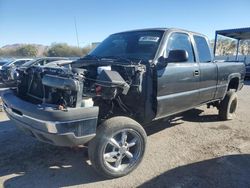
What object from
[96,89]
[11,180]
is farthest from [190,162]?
[11,180]

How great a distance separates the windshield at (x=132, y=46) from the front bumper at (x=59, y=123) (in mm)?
1532

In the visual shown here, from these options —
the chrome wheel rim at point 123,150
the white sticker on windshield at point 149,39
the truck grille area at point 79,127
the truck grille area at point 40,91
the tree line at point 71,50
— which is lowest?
the tree line at point 71,50

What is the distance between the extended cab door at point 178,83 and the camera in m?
4.37

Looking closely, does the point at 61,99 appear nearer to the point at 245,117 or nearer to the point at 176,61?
the point at 176,61

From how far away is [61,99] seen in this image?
11.3 ft

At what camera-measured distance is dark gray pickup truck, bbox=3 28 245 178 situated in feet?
10.9

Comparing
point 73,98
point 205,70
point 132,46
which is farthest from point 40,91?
point 205,70

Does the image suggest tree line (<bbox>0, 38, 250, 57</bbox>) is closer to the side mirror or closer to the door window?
the door window

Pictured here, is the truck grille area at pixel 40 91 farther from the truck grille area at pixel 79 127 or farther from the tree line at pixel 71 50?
the tree line at pixel 71 50

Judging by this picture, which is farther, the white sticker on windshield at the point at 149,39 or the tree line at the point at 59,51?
the tree line at the point at 59,51

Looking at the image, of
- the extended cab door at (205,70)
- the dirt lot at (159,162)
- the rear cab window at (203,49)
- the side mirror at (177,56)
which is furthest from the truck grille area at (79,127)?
the rear cab window at (203,49)

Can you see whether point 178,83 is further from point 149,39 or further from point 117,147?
point 117,147

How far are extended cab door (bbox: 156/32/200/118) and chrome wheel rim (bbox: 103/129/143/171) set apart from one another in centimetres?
69

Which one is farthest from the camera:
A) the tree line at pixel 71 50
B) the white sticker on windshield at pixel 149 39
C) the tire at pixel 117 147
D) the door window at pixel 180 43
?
the tree line at pixel 71 50
